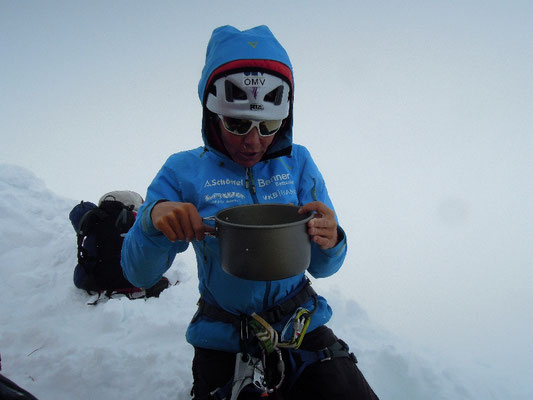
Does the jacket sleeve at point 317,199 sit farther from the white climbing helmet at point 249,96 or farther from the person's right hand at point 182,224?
the person's right hand at point 182,224

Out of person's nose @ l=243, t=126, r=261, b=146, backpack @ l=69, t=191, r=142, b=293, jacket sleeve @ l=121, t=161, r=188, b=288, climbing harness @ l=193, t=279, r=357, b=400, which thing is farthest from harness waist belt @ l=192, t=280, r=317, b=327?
backpack @ l=69, t=191, r=142, b=293

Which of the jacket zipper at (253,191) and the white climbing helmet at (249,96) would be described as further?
the jacket zipper at (253,191)

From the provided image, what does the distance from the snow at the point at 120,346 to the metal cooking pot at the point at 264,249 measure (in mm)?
2595

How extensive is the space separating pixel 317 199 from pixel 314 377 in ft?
3.86

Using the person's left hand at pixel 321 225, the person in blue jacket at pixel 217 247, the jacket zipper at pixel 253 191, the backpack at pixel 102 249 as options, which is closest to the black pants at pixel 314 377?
the person in blue jacket at pixel 217 247

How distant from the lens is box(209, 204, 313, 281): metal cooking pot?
133 centimetres

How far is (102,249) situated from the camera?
5141 mm

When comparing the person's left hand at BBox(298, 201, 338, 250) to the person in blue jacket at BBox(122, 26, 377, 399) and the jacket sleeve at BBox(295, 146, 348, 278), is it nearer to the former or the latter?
the person in blue jacket at BBox(122, 26, 377, 399)

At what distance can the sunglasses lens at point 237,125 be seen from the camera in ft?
6.26

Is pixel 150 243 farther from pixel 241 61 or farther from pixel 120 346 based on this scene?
pixel 120 346

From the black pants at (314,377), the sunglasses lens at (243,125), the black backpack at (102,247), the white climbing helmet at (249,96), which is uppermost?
the white climbing helmet at (249,96)

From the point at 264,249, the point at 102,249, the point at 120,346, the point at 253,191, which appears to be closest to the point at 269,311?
the point at 253,191

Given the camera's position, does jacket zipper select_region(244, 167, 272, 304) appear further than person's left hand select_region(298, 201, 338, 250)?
Yes

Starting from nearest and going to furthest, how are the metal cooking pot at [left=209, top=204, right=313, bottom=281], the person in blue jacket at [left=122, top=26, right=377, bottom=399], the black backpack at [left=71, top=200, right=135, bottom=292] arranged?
the metal cooking pot at [left=209, top=204, right=313, bottom=281]
the person in blue jacket at [left=122, top=26, right=377, bottom=399]
the black backpack at [left=71, top=200, right=135, bottom=292]
